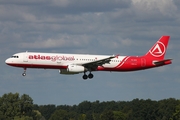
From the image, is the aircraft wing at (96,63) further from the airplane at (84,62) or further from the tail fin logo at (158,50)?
the tail fin logo at (158,50)

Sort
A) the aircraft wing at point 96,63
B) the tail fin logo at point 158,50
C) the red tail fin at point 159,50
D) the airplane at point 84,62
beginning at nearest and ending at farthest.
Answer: the airplane at point 84,62 → the aircraft wing at point 96,63 → the red tail fin at point 159,50 → the tail fin logo at point 158,50

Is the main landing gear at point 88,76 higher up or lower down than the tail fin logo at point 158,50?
lower down

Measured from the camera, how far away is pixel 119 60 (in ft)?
444

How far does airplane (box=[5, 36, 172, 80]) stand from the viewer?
421 feet

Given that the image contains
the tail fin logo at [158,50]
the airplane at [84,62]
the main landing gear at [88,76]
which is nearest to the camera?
the airplane at [84,62]

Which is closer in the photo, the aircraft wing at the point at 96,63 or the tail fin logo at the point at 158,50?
the aircraft wing at the point at 96,63

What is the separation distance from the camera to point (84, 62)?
132 meters

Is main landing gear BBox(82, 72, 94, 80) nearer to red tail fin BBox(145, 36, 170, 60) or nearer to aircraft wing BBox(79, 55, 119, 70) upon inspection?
aircraft wing BBox(79, 55, 119, 70)

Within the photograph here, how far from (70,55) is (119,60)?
395 inches

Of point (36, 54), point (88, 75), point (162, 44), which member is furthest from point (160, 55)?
point (36, 54)

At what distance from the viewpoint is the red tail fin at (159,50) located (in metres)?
142

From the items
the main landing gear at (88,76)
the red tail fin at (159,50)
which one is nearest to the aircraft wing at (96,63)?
the main landing gear at (88,76)

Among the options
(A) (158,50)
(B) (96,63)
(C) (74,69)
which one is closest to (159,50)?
(A) (158,50)

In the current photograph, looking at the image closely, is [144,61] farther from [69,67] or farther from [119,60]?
[69,67]
